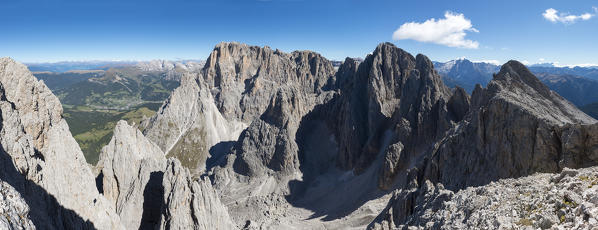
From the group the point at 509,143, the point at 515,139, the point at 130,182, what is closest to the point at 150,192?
the point at 130,182

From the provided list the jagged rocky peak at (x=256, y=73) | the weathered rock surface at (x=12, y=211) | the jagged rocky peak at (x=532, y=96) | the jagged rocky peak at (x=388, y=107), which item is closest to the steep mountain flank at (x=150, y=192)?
the weathered rock surface at (x=12, y=211)

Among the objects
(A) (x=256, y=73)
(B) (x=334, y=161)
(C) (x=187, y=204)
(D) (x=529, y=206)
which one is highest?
(A) (x=256, y=73)

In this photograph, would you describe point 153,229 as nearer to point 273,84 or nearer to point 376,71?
point 376,71

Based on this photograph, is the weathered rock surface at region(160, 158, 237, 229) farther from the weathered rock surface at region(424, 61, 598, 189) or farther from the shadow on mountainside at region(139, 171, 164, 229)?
the weathered rock surface at region(424, 61, 598, 189)

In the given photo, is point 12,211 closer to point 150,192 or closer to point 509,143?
point 150,192

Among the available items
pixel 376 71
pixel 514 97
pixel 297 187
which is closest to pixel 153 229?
pixel 514 97

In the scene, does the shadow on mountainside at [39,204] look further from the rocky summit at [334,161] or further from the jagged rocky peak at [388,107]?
the jagged rocky peak at [388,107]
